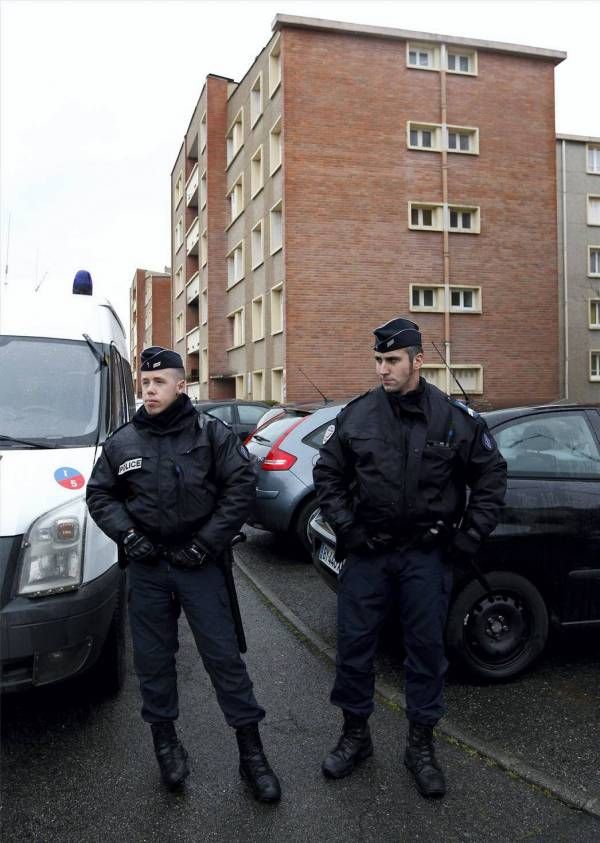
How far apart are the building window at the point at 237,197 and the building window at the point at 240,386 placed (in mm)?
7037

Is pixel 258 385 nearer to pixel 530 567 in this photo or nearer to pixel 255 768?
pixel 530 567

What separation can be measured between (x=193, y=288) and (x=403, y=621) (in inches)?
1468

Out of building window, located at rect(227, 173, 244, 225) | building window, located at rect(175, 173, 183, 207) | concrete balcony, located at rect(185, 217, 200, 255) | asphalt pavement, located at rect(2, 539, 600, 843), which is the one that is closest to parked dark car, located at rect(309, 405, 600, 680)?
asphalt pavement, located at rect(2, 539, 600, 843)

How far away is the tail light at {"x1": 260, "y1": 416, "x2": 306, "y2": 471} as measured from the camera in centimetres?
706

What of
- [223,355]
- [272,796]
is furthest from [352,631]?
[223,355]

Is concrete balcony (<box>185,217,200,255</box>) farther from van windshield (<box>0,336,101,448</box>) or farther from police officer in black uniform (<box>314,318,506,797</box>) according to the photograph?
police officer in black uniform (<box>314,318,506,797</box>)

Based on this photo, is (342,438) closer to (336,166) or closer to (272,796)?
(272,796)

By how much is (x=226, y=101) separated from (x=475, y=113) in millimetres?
13015

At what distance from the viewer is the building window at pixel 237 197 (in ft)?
101

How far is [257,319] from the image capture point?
1110 inches

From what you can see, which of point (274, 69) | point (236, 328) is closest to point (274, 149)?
point (274, 69)

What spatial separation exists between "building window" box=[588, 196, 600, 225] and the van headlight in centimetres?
3384

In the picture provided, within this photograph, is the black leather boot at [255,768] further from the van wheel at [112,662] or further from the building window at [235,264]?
the building window at [235,264]

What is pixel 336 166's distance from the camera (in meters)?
24.1
